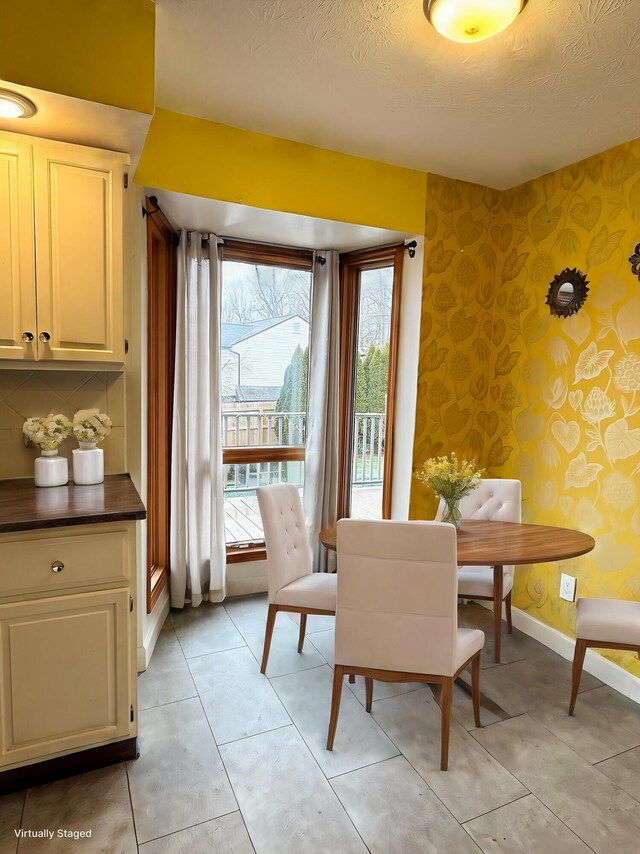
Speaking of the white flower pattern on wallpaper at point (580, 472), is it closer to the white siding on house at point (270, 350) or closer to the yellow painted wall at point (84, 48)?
the white siding on house at point (270, 350)

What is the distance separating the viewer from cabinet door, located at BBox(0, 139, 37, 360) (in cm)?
181

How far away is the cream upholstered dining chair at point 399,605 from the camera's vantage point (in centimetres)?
180

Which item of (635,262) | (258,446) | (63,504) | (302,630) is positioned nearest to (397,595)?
(302,630)

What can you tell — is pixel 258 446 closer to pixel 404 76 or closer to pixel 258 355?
pixel 258 355

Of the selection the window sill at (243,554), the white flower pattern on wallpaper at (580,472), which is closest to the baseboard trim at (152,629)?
the window sill at (243,554)

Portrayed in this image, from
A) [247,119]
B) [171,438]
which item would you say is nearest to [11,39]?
[247,119]

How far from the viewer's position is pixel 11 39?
1566mm

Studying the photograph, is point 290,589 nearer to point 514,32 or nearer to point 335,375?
point 335,375

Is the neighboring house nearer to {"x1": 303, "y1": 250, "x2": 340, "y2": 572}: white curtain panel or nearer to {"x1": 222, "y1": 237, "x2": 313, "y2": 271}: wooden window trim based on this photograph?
{"x1": 303, "y1": 250, "x2": 340, "y2": 572}: white curtain panel

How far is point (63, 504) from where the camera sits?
181 centimetres

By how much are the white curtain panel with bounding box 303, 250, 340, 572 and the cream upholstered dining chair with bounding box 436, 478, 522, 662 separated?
95 cm

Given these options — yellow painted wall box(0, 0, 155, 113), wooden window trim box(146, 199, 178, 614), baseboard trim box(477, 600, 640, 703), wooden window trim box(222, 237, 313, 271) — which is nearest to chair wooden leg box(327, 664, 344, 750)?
wooden window trim box(146, 199, 178, 614)

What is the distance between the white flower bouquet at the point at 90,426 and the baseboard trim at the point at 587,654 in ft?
8.48

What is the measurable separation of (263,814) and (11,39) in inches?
104
